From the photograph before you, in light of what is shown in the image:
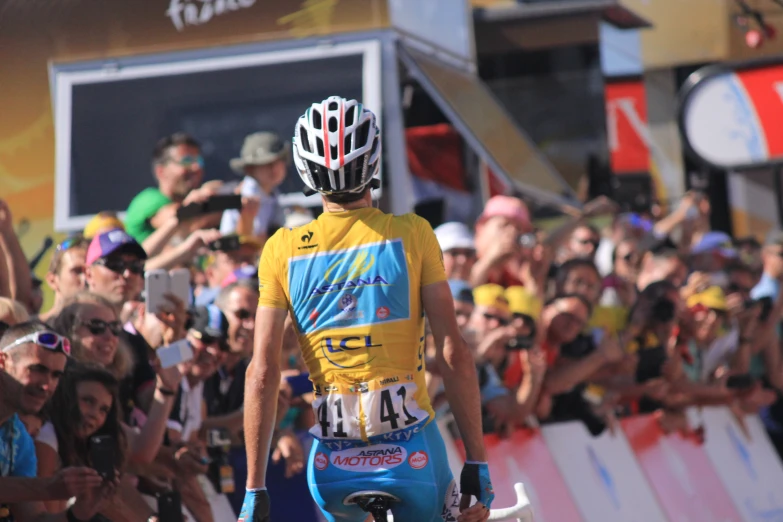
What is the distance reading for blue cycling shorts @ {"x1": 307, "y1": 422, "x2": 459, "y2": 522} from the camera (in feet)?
16.8

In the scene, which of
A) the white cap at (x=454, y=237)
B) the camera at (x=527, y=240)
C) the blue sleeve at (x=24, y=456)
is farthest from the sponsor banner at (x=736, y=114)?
the blue sleeve at (x=24, y=456)

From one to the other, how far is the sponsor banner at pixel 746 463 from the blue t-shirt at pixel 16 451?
7.28 m

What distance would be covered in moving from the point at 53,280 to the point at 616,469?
4414mm

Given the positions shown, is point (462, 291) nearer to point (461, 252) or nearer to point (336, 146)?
point (461, 252)

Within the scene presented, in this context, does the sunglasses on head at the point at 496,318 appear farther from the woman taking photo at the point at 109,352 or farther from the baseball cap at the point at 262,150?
the woman taking photo at the point at 109,352

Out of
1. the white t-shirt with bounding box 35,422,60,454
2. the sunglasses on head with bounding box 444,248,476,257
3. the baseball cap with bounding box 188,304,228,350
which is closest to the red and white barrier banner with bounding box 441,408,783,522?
the sunglasses on head with bounding box 444,248,476,257

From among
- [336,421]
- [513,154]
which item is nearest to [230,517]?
[336,421]

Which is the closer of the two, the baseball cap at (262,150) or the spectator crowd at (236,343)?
the spectator crowd at (236,343)

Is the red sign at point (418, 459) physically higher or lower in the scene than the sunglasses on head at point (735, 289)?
higher

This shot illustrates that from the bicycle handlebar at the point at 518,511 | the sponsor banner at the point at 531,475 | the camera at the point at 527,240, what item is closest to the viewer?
the bicycle handlebar at the point at 518,511

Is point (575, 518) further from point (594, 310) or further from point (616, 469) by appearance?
point (594, 310)

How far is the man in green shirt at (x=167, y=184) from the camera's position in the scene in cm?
895

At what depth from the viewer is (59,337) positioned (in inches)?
232

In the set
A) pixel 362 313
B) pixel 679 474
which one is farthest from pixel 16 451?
pixel 679 474
